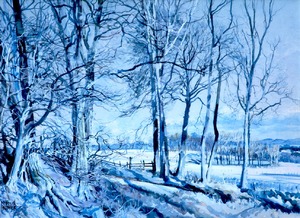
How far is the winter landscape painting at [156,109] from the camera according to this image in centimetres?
278

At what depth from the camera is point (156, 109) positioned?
3010mm

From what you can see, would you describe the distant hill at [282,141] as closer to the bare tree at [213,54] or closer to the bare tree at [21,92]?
the bare tree at [213,54]

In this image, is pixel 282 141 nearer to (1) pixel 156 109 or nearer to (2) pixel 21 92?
(1) pixel 156 109

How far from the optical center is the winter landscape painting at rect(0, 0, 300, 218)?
109 inches

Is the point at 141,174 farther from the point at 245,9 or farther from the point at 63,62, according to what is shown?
the point at 245,9

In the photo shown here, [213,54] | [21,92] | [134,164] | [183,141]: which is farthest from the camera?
[213,54]

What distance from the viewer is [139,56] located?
3.03 m

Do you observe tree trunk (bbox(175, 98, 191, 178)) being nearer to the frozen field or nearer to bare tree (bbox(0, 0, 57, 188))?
the frozen field

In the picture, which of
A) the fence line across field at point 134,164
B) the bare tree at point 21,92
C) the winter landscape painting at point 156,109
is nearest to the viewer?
the bare tree at point 21,92

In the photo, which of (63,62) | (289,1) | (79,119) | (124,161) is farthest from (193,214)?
(289,1)

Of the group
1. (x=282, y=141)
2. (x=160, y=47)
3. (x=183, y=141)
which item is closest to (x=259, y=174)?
(x=282, y=141)

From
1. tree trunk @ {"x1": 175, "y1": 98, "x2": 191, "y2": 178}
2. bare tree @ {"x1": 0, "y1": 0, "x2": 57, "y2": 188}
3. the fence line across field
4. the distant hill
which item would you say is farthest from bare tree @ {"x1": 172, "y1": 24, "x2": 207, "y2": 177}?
bare tree @ {"x1": 0, "y1": 0, "x2": 57, "y2": 188}

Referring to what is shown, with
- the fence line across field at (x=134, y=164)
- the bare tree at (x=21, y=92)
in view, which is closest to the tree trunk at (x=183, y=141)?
the fence line across field at (x=134, y=164)

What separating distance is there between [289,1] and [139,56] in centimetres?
150
